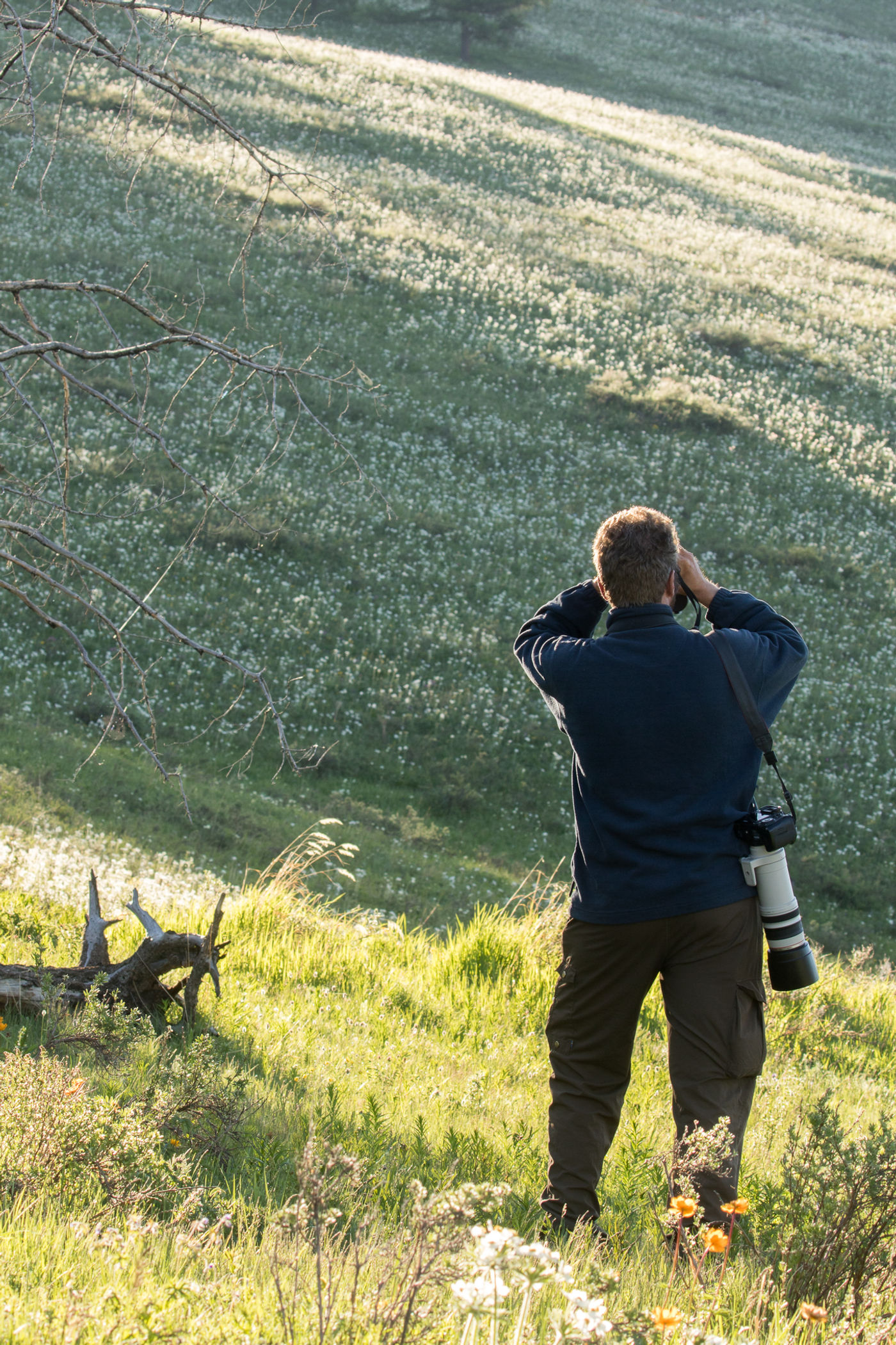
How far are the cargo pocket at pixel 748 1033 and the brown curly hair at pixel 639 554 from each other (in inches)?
54.4

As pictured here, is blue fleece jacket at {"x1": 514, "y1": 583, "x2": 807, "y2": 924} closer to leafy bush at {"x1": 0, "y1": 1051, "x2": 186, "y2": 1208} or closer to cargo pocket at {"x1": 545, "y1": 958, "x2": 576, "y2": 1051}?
cargo pocket at {"x1": 545, "y1": 958, "x2": 576, "y2": 1051}

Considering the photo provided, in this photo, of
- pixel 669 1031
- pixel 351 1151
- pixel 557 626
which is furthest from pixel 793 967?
pixel 351 1151

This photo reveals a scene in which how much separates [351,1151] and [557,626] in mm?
2094

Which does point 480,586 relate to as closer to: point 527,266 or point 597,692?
point 597,692

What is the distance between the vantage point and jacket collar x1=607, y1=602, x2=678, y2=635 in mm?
3734

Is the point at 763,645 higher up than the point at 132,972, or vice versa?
the point at 763,645

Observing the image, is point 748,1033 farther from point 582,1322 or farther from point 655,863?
point 582,1322

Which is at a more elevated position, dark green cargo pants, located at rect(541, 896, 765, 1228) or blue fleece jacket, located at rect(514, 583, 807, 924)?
blue fleece jacket, located at rect(514, 583, 807, 924)

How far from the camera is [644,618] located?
375cm

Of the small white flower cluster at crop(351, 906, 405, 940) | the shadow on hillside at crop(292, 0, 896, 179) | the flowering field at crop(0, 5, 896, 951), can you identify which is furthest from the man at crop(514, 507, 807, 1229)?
the shadow on hillside at crop(292, 0, 896, 179)

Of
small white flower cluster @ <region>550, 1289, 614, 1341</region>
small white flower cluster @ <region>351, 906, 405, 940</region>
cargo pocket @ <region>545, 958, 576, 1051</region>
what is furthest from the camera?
small white flower cluster @ <region>351, 906, 405, 940</region>

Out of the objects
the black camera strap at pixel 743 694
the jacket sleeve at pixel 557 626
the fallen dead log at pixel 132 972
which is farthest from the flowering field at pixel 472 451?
the fallen dead log at pixel 132 972

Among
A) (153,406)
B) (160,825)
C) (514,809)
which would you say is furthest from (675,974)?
(153,406)

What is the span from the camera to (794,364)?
2997 cm
